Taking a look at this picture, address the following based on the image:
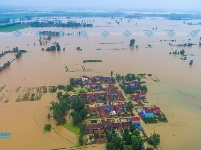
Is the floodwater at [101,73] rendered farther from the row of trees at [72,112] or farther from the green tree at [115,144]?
the green tree at [115,144]

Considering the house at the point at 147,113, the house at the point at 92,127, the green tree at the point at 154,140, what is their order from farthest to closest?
the house at the point at 147,113 < the house at the point at 92,127 < the green tree at the point at 154,140

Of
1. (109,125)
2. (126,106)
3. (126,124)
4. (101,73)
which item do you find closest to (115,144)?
(109,125)

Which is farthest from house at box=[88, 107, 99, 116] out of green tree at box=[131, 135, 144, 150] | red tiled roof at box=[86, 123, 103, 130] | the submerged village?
green tree at box=[131, 135, 144, 150]

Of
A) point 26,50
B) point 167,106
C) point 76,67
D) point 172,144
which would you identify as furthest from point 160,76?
point 26,50

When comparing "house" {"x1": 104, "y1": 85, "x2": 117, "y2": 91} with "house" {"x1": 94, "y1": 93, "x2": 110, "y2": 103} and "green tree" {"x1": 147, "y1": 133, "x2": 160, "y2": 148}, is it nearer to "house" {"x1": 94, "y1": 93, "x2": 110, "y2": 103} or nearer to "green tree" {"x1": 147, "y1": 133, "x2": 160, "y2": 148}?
"house" {"x1": 94, "y1": 93, "x2": 110, "y2": 103}

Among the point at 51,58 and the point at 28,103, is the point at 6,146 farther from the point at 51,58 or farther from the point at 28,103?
the point at 51,58

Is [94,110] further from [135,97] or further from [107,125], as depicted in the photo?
[135,97]

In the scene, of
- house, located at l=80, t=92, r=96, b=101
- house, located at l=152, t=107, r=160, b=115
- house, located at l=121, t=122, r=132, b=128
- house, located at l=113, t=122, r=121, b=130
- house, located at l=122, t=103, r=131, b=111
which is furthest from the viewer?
house, located at l=80, t=92, r=96, b=101

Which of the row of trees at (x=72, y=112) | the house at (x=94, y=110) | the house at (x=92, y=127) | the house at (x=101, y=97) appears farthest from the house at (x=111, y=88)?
the house at (x=92, y=127)

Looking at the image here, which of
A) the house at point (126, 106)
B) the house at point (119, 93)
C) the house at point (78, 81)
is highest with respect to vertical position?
the house at point (78, 81)
